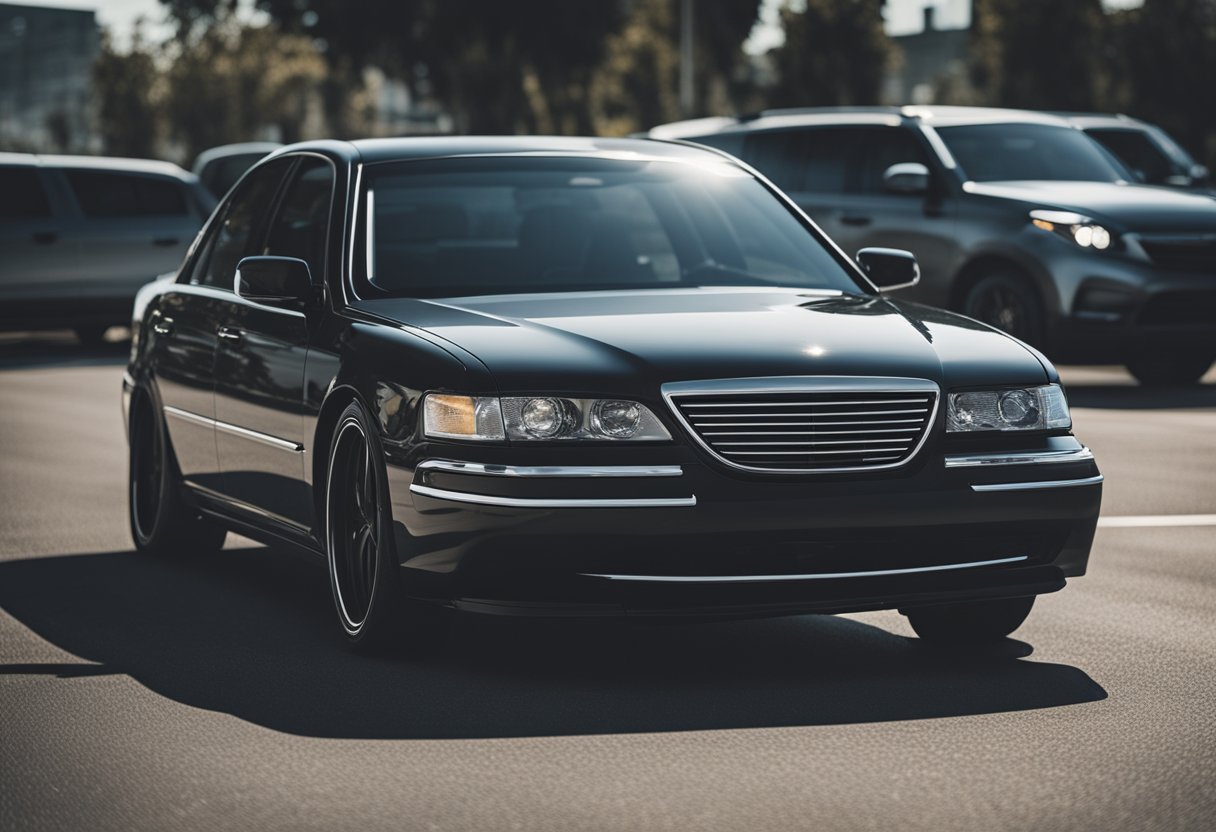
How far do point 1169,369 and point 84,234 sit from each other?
1002 centimetres

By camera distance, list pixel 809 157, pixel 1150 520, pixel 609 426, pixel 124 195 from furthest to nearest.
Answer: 1. pixel 124 195
2. pixel 809 157
3. pixel 1150 520
4. pixel 609 426

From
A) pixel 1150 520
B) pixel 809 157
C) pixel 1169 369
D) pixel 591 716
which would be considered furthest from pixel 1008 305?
pixel 591 716

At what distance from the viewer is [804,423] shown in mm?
6051

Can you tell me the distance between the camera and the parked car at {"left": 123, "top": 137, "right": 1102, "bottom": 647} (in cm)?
596

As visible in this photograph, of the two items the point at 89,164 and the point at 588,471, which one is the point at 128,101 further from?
the point at 588,471

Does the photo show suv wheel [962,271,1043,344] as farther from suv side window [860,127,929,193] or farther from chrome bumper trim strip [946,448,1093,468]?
chrome bumper trim strip [946,448,1093,468]

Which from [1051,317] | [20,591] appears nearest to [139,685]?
[20,591]

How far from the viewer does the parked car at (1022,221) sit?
49.6 feet

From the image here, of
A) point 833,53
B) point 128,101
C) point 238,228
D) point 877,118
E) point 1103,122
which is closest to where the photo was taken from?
point 238,228

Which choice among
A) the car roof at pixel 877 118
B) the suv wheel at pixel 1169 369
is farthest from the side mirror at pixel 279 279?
the suv wheel at pixel 1169 369

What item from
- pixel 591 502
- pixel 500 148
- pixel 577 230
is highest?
pixel 500 148

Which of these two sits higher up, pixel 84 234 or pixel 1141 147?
pixel 1141 147

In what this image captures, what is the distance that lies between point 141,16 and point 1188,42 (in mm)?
48999

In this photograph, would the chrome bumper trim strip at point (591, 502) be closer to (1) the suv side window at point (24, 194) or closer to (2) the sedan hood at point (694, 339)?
(2) the sedan hood at point (694, 339)
